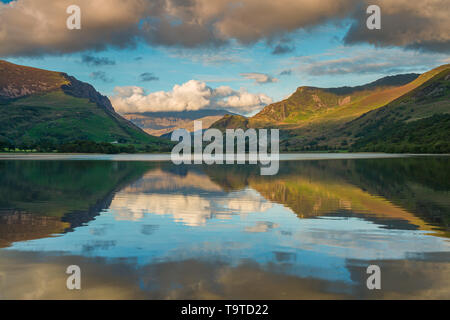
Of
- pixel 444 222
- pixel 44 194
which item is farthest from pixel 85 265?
pixel 44 194

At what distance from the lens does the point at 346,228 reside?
23.7 meters

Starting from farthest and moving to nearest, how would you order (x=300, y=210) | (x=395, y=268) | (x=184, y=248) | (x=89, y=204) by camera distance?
(x=89, y=204) < (x=300, y=210) < (x=184, y=248) < (x=395, y=268)

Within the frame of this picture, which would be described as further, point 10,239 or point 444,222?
point 444,222

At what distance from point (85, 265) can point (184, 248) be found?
4.84 m

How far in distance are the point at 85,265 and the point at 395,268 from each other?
12.9m

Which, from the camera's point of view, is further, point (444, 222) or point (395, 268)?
point (444, 222)

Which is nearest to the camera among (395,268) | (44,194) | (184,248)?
(395,268)

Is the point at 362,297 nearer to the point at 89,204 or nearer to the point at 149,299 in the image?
the point at 149,299
